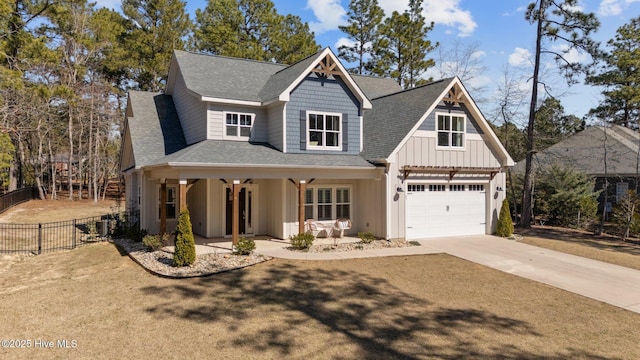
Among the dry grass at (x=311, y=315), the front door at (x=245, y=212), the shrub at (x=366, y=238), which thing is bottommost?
the dry grass at (x=311, y=315)

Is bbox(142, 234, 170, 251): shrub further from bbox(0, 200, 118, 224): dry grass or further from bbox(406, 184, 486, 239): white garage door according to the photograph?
bbox(0, 200, 118, 224): dry grass

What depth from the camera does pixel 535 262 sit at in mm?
13352

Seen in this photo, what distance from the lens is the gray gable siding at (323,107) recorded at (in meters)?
Answer: 16.2

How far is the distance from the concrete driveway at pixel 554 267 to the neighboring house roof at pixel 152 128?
11.4 m

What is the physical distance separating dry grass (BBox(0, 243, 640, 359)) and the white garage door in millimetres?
5020

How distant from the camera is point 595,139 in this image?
32.0 metres

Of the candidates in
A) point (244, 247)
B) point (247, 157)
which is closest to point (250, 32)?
point (247, 157)

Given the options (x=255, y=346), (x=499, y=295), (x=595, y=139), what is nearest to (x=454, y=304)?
(x=499, y=295)

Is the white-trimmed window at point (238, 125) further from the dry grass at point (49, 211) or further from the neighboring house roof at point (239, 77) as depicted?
the dry grass at point (49, 211)

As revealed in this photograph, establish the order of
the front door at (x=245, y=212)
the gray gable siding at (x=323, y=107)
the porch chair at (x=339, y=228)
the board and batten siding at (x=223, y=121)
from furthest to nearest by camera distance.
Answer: the front door at (x=245, y=212) → the gray gable siding at (x=323, y=107) → the porch chair at (x=339, y=228) → the board and batten siding at (x=223, y=121)

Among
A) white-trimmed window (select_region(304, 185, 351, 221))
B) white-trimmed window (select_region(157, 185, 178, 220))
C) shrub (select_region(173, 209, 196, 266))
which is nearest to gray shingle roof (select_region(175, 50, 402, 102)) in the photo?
white-trimmed window (select_region(304, 185, 351, 221))

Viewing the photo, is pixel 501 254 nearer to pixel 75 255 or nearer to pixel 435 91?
pixel 435 91

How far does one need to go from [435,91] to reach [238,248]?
1074 cm

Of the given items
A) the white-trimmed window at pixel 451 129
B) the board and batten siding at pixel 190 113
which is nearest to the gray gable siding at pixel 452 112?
the white-trimmed window at pixel 451 129
